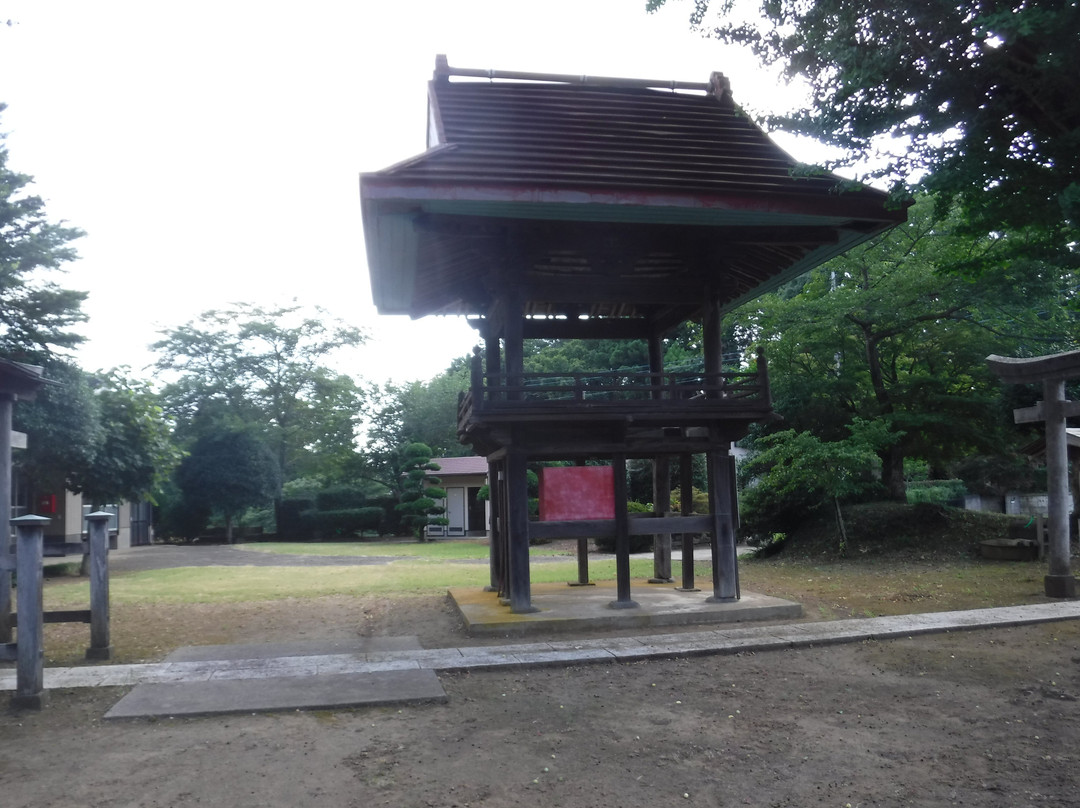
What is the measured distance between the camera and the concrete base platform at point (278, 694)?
6.71 meters

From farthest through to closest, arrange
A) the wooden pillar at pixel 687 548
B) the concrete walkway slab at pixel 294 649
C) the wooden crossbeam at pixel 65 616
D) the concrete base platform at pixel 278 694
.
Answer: the wooden pillar at pixel 687 548 < the concrete walkway slab at pixel 294 649 < the wooden crossbeam at pixel 65 616 < the concrete base platform at pixel 278 694

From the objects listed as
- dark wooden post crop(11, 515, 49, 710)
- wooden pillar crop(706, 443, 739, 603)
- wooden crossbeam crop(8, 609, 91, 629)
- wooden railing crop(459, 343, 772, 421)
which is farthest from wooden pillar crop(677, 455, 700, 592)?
dark wooden post crop(11, 515, 49, 710)

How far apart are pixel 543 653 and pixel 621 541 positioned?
2656mm

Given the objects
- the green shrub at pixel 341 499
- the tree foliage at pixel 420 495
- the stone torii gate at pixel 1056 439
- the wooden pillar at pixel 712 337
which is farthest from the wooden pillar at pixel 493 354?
the green shrub at pixel 341 499

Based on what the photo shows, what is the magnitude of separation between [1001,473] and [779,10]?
26.3m

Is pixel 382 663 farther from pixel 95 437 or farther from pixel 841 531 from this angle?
pixel 95 437

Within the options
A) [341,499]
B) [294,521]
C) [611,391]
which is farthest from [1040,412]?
[294,521]

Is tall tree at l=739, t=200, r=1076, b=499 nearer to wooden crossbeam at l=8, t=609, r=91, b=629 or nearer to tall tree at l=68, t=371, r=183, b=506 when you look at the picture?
wooden crossbeam at l=8, t=609, r=91, b=629

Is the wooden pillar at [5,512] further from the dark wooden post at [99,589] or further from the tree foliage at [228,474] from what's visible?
the tree foliage at [228,474]

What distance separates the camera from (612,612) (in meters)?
10.7

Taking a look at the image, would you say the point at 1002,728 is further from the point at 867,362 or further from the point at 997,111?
the point at 867,362

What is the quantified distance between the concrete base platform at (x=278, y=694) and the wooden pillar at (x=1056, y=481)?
917cm

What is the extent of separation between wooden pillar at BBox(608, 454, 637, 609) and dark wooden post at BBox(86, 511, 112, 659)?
5.96m

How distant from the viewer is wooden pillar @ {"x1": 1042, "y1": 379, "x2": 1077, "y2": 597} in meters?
11.9
